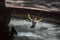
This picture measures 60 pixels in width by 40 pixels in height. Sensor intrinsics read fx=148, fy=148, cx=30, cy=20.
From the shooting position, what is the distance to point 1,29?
2.34 ft

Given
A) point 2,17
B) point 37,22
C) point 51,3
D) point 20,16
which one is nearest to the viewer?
point 2,17

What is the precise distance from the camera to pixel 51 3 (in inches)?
71.6

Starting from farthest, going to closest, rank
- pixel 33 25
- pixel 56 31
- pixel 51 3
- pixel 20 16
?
pixel 20 16, pixel 33 25, pixel 56 31, pixel 51 3

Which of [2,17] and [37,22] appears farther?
[37,22]

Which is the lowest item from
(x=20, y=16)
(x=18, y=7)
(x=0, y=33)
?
(x=20, y=16)

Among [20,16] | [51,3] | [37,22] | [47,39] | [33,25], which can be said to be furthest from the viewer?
[20,16]

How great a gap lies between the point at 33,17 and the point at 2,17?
148 cm

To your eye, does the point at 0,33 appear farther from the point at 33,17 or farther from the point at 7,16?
the point at 33,17

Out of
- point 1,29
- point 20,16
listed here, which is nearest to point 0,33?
point 1,29

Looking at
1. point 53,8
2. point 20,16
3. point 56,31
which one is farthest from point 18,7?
point 20,16

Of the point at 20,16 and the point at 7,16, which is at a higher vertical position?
the point at 7,16

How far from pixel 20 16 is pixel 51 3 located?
1.09m

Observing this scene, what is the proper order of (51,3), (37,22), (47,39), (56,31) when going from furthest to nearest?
(37,22) → (56,31) → (51,3) → (47,39)

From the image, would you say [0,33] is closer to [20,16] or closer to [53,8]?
[53,8]
